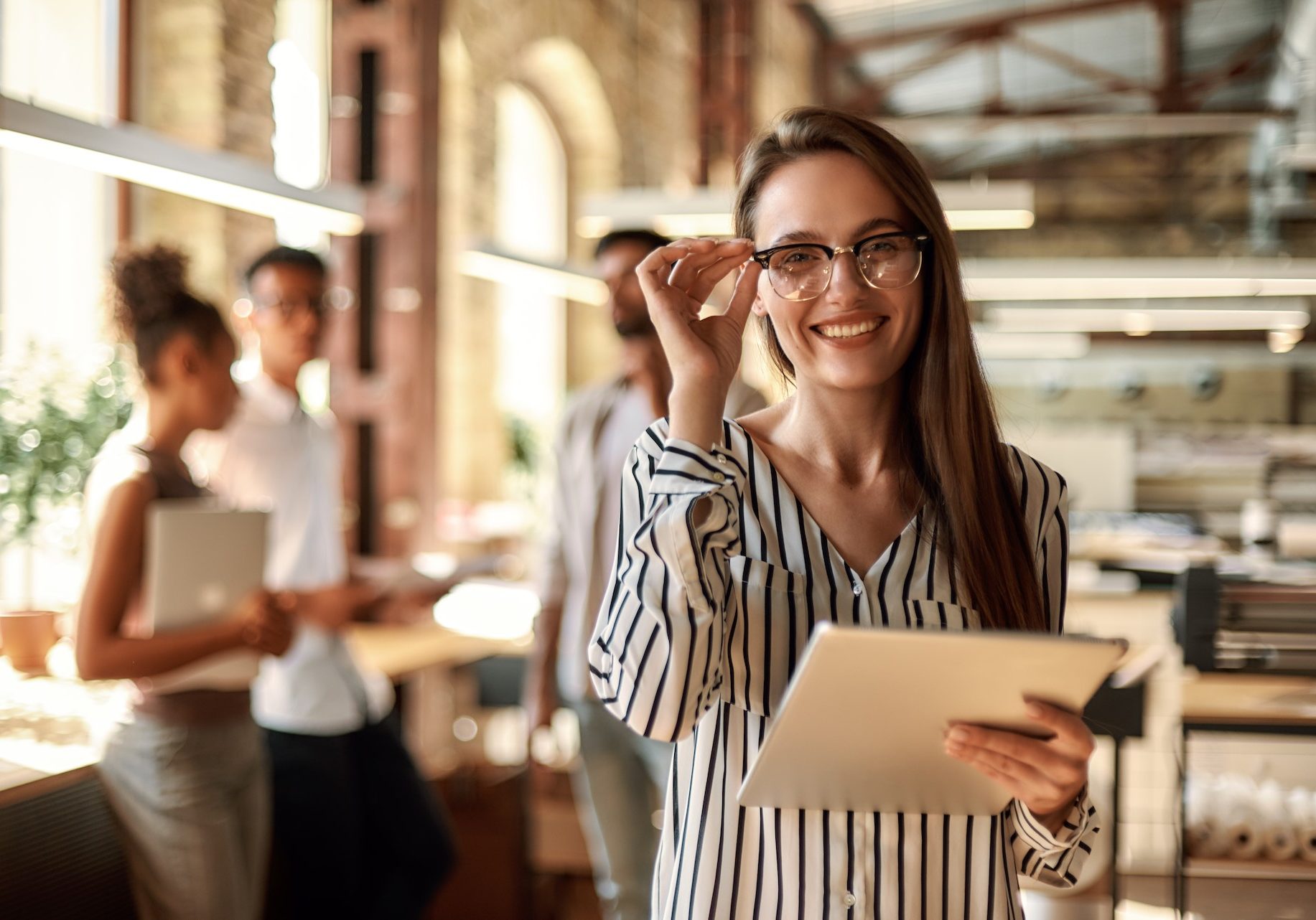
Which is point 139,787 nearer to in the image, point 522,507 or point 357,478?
point 357,478

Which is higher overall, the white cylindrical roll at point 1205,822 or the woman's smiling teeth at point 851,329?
the woman's smiling teeth at point 851,329

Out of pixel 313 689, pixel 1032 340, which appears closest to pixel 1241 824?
pixel 313 689

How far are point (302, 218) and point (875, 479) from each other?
2407 mm

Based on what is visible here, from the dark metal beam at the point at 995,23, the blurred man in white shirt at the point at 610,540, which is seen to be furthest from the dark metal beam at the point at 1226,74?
the blurred man in white shirt at the point at 610,540

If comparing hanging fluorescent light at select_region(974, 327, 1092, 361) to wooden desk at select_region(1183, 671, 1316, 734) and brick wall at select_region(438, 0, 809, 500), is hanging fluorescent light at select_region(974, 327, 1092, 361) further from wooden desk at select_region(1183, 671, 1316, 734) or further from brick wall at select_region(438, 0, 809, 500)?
wooden desk at select_region(1183, 671, 1316, 734)

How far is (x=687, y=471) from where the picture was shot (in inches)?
49.3

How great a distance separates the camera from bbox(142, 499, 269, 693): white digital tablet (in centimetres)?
229

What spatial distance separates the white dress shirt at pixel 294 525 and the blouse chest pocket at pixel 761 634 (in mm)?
1885

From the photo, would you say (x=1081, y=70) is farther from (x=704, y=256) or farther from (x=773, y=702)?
(x=773, y=702)

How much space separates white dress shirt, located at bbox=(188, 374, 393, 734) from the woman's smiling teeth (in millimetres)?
1945

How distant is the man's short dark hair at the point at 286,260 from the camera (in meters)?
Result: 3.13

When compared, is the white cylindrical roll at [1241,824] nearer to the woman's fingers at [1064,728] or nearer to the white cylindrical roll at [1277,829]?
the white cylindrical roll at [1277,829]

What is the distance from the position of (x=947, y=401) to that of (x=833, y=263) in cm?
20

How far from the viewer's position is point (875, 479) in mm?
1406
